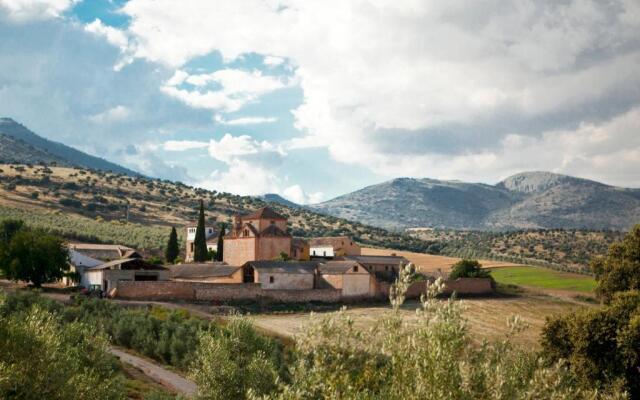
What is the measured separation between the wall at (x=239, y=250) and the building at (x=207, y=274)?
27.3ft

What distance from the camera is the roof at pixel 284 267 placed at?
65.4m

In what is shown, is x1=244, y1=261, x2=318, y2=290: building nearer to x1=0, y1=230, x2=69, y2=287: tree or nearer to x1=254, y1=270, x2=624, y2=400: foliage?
x1=0, y1=230, x2=69, y2=287: tree

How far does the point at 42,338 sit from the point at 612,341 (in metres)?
29.2

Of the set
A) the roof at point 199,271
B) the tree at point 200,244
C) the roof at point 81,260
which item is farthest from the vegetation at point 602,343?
the tree at point 200,244

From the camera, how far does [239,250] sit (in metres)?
78.9

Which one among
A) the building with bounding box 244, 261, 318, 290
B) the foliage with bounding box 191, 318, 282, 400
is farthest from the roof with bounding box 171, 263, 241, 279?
the foliage with bounding box 191, 318, 282, 400

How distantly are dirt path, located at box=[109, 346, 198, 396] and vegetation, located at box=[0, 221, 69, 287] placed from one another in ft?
73.8

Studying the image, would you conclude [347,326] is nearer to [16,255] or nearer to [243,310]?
[243,310]

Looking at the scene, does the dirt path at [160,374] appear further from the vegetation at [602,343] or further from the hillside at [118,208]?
the hillside at [118,208]

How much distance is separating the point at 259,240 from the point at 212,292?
682 inches

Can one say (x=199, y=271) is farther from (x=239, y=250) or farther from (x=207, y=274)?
(x=239, y=250)

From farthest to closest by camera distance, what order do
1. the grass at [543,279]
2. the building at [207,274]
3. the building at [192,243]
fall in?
the building at [192,243] → the grass at [543,279] → the building at [207,274]

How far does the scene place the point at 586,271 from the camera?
114 metres

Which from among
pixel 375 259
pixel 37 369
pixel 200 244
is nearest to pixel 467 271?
pixel 375 259
